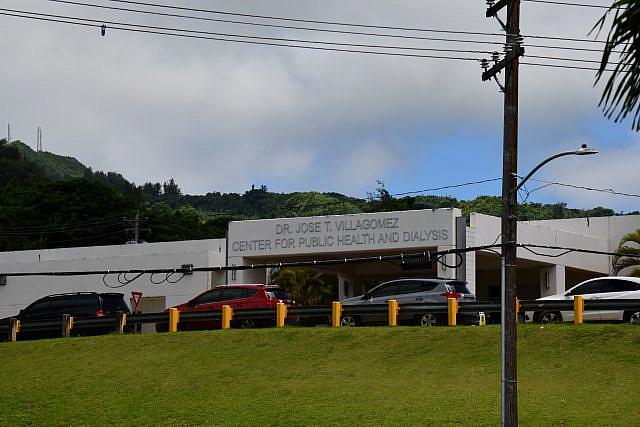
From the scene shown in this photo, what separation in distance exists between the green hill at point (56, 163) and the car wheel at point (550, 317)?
463 feet

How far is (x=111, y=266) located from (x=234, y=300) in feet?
44.7

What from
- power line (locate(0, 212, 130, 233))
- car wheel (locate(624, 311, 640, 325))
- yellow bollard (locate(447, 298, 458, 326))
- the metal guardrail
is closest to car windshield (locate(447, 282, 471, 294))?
the metal guardrail

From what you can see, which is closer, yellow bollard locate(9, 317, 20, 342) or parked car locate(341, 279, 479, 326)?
parked car locate(341, 279, 479, 326)

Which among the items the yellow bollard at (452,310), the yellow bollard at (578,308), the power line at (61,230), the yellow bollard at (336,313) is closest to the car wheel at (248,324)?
the yellow bollard at (336,313)

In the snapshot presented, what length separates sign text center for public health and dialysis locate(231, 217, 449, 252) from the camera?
125ft

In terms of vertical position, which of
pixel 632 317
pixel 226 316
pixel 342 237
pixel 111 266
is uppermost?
pixel 342 237

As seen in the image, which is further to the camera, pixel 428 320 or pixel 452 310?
pixel 428 320

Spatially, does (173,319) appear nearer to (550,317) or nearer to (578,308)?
(550,317)

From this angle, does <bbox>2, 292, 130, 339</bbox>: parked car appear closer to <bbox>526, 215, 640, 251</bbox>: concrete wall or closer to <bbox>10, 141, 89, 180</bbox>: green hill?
<bbox>526, 215, 640, 251</bbox>: concrete wall

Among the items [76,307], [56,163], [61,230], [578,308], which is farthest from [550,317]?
[56,163]

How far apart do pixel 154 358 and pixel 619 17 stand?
73.7 ft

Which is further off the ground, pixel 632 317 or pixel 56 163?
pixel 56 163

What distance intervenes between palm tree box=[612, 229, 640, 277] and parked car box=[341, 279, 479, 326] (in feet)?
48.2

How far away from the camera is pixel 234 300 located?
108 feet
